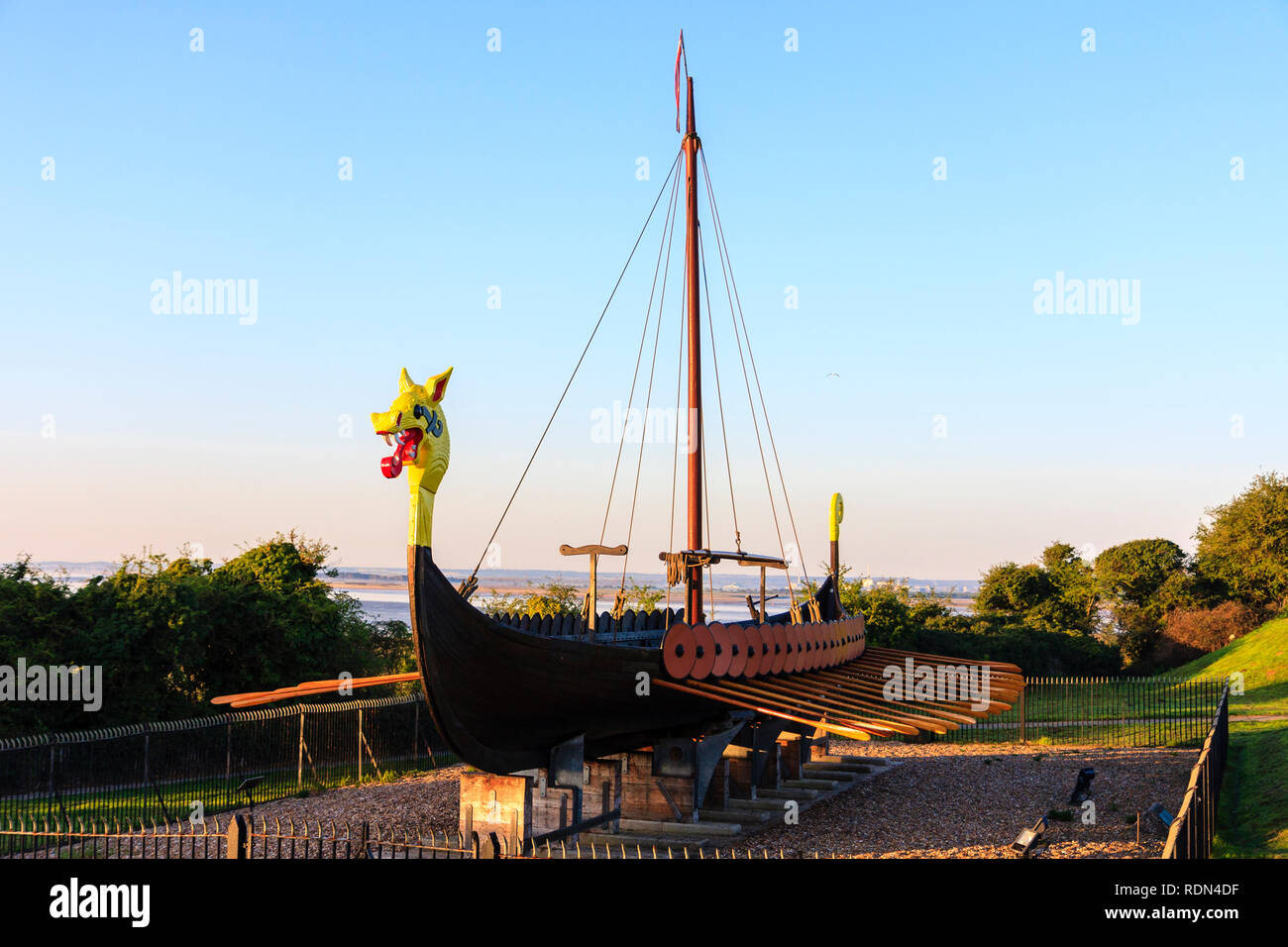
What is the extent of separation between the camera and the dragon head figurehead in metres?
9.55

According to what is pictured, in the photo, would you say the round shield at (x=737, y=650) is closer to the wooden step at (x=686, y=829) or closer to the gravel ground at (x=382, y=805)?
the wooden step at (x=686, y=829)

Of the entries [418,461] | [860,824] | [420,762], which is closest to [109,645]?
[420,762]

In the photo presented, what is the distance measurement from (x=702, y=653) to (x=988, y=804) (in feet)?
19.0

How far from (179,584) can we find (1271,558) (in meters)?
40.2

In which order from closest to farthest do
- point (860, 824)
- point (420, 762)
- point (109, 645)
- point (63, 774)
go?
point (860, 824) → point (63, 774) → point (109, 645) → point (420, 762)

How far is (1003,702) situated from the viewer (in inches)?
533

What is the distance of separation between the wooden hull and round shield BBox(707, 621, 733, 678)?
2.24 ft

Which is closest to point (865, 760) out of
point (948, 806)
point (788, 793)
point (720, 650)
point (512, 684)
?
point (788, 793)

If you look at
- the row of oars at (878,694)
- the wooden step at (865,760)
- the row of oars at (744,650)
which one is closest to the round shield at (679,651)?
the row of oars at (744,650)

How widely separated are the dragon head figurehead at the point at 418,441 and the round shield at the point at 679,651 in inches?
137

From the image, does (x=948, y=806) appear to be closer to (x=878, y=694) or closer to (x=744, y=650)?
(x=878, y=694)

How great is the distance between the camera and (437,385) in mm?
9766
